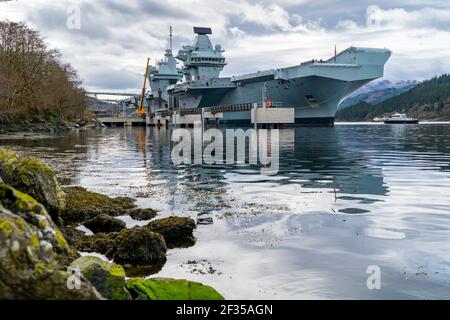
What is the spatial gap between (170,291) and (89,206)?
8.26 m

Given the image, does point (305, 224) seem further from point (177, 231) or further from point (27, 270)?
point (27, 270)

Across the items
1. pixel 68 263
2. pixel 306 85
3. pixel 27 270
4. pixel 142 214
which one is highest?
pixel 306 85

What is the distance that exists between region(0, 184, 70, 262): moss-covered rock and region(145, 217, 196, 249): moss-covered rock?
173 inches

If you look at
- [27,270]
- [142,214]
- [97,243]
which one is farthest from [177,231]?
[27,270]

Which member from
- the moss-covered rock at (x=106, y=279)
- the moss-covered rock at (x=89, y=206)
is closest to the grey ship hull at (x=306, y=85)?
the moss-covered rock at (x=89, y=206)

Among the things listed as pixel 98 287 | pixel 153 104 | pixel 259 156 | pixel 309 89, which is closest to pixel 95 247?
pixel 98 287

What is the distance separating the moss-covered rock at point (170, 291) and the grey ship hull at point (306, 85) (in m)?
71.8

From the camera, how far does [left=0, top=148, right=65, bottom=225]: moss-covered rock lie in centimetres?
1091

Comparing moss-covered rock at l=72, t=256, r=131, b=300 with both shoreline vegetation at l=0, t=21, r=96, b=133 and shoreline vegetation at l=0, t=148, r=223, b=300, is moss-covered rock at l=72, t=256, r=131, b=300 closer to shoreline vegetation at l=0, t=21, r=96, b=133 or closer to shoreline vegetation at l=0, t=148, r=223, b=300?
shoreline vegetation at l=0, t=148, r=223, b=300

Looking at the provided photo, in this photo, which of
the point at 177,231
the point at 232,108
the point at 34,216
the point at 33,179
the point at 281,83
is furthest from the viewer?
the point at 281,83

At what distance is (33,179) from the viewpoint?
11.1 metres

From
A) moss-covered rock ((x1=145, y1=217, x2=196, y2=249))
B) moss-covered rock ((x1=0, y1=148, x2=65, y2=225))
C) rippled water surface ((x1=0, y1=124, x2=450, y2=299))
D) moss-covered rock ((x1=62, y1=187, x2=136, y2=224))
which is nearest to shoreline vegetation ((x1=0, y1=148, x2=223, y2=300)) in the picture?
moss-covered rock ((x1=145, y1=217, x2=196, y2=249))
